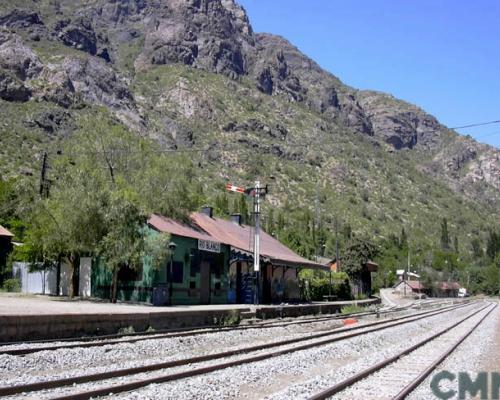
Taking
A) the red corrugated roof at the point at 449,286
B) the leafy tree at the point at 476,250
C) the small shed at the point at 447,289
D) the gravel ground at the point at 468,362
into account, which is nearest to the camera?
the gravel ground at the point at 468,362

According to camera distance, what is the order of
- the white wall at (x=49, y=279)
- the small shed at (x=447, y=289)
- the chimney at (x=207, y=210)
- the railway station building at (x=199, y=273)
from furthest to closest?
1. the small shed at (x=447, y=289)
2. the chimney at (x=207, y=210)
3. the white wall at (x=49, y=279)
4. the railway station building at (x=199, y=273)

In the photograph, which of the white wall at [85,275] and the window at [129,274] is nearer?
the window at [129,274]

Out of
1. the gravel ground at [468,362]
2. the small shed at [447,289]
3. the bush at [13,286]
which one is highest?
the bush at [13,286]

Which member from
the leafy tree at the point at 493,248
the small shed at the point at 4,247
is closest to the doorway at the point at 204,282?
the small shed at the point at 4,247

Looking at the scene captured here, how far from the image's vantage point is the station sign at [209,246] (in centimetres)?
3367

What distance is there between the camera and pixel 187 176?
38.3 metres

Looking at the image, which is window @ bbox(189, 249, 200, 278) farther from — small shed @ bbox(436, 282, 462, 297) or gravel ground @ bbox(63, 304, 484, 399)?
small shed @ bbox(436, 282, 462, 297)

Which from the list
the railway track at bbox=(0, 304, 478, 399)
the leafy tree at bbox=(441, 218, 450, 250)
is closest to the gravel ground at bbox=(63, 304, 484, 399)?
the railway track at bbox=(0, 304, 478, 399)

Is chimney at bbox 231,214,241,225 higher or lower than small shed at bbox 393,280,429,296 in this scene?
higher

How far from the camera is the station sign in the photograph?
110ft

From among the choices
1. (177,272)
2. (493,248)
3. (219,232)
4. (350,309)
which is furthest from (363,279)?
(493,248)

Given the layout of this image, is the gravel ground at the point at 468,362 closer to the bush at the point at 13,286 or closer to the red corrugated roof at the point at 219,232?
the red corrugated roof at the point at 219,232
